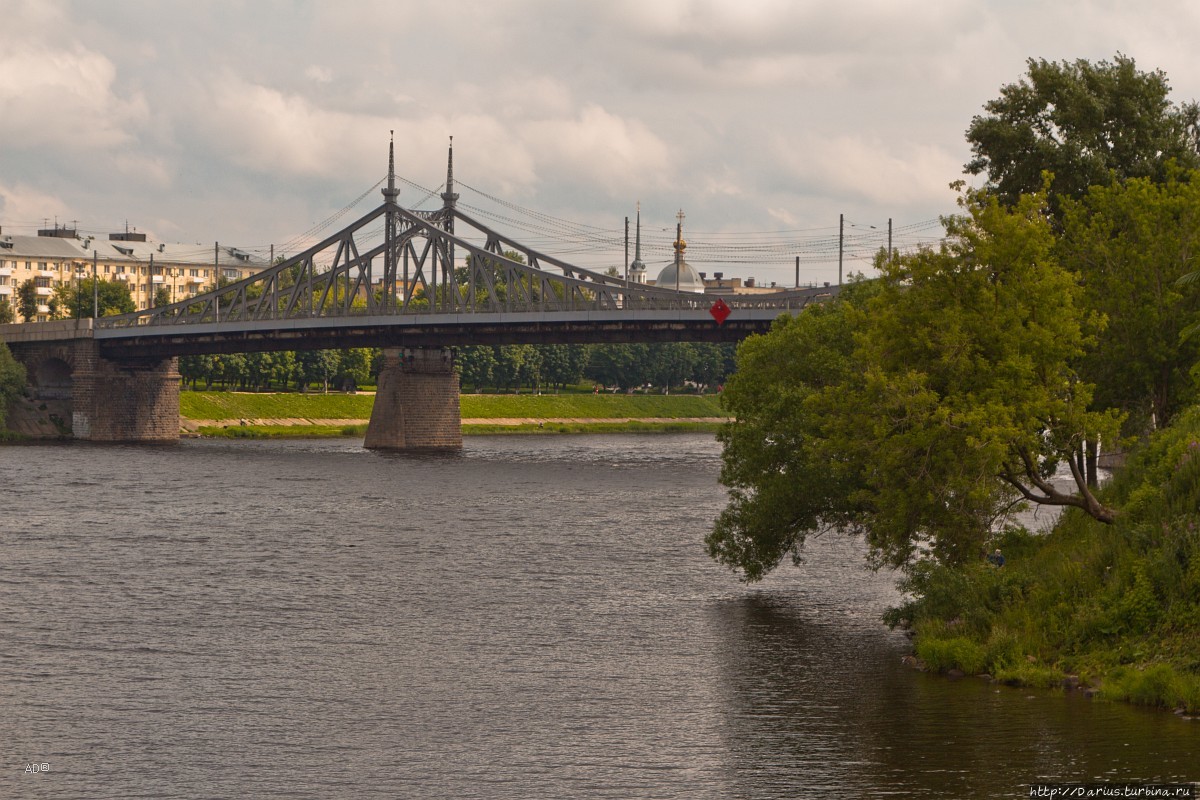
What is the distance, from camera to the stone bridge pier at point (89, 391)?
118938 millimetres

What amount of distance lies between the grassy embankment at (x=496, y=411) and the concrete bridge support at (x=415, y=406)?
513 inches

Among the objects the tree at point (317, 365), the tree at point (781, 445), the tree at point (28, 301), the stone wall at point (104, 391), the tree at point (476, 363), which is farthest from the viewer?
the tree at point (28, 301)

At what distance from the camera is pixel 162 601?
3991cm

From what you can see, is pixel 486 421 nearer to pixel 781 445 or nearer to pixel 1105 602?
pixel 781 445

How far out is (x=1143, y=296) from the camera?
3644cm

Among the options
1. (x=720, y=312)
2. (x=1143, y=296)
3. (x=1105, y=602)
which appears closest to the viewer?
(x=1105, y=602)

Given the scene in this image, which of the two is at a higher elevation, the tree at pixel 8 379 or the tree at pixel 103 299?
the tree at pixel 103 299

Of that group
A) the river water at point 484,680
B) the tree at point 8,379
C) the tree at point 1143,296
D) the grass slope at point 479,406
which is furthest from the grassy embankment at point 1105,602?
the grass slope at point 479,406

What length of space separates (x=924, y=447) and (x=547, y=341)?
74567 millimetres

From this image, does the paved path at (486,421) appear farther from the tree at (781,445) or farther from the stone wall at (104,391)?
the tree at (781,445)

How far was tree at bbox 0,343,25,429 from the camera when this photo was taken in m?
111

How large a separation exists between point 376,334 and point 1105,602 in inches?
3524

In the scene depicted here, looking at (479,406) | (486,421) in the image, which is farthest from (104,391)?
Answer: (479,406)

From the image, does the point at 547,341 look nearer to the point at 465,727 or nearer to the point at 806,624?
the point at 806,624
